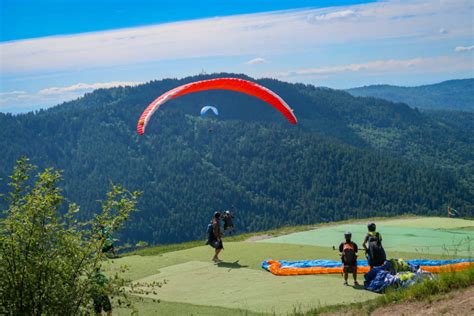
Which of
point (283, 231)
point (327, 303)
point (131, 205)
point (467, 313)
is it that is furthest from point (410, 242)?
point (131, 205)

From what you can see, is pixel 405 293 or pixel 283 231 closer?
pixel 405 293

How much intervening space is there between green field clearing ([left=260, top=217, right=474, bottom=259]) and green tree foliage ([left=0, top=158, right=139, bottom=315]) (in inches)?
499

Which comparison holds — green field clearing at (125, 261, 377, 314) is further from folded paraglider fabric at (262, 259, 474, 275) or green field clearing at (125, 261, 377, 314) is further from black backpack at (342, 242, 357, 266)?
black backpack at (342, 242, 357, 266)

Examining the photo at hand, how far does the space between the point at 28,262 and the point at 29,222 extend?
2.14 ft

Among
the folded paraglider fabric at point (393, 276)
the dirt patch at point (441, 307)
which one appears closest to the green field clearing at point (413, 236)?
the folded paraglider fabric at point (393, 276)

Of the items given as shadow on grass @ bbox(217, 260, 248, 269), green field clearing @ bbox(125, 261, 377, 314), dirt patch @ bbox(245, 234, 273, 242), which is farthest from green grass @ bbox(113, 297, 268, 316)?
dirt patch @ bbox(245, 234, 273, 242)

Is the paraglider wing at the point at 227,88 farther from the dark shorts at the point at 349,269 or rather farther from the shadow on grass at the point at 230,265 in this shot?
the dark shorts at the point at 349,269

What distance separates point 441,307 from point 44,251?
7280 mm

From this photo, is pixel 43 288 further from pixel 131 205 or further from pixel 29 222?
pixel 131 205

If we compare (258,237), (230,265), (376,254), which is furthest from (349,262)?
(258,237)

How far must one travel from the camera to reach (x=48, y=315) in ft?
29.0

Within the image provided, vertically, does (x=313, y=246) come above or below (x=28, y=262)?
below

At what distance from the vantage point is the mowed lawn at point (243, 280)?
14133 millimetres

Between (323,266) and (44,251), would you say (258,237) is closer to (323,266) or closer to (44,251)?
(323,266)
